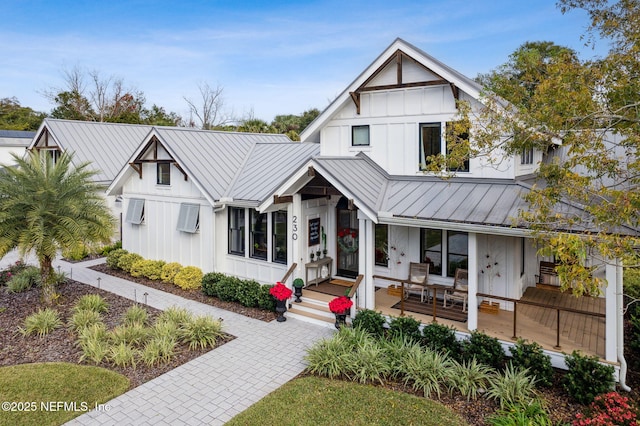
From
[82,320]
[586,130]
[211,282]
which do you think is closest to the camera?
[586,130]

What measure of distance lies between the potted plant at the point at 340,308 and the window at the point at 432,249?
9.88 ft

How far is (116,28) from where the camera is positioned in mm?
A: 32250

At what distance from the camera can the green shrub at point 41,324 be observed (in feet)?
40.1

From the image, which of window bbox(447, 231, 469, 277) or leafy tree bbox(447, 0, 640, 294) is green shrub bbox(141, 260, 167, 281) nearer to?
window bbox(447, 231, 469, 277)

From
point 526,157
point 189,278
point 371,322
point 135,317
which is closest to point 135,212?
point 189,278

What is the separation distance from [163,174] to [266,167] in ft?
14.2

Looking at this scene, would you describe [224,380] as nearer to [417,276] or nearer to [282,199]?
[282,199]

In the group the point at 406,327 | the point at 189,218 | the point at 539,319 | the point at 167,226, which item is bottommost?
the point at 406,327

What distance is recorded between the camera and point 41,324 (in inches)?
487

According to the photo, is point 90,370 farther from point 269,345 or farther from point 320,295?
point 320,295

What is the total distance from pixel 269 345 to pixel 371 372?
3186 mm

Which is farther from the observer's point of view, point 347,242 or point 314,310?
point 347,242

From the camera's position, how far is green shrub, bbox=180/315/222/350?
11547mm

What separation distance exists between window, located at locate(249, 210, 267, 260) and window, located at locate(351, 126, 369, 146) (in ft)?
13.4
